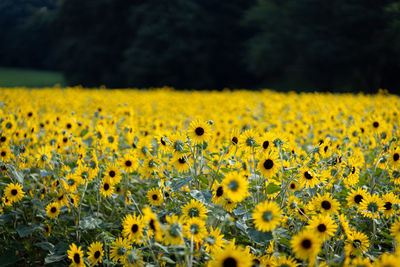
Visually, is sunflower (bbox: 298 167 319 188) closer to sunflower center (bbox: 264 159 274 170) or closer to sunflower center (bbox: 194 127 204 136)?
sunflower center (bbox: 264 159 274 170)

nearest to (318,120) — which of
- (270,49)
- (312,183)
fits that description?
(312,183)

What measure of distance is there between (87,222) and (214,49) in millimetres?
30249

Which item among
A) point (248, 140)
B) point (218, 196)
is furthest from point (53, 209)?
point (248, 140)

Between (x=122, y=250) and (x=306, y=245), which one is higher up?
(x=306, y=245)

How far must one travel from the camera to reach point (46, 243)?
8.67 feet

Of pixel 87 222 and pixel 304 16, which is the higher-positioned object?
pixel 304 16

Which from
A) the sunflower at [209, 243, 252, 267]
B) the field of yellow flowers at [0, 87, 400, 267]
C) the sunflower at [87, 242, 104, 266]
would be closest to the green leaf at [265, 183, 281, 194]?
the field of yellow flowers at [0, 87, 400, 267]

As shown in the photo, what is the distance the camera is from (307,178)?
2406 millimetres

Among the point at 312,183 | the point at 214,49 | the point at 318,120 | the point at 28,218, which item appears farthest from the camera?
the point at 214,49

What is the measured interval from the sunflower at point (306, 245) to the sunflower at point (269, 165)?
647mm

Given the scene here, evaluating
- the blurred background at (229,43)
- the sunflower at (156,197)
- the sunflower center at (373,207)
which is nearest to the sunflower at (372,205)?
the sunflower center at (373,207)

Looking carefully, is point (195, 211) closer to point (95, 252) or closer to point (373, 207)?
point (95, 252)

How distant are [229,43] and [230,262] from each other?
104 feet

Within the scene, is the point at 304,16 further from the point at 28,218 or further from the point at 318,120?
the point at 28,218
